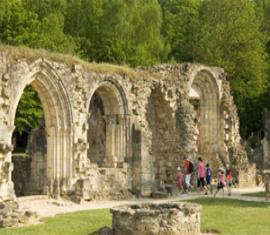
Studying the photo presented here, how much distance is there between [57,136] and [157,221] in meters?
8.15

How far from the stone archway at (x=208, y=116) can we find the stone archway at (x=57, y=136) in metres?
9.23

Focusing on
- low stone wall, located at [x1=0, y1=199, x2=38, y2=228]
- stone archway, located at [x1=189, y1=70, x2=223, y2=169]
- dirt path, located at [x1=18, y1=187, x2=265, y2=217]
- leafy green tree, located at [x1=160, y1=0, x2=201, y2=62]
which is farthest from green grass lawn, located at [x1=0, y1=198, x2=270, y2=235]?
leafy green tree, located at [x1=160, y1=0, x2=201, y2=62]

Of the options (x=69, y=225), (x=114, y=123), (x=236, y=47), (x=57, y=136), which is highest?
(x=236, y=47)

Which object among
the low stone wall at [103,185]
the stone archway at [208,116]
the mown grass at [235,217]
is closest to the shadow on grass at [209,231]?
the mown grass at [235,217]

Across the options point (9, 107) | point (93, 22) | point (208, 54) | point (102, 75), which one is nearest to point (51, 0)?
point (93, 22)

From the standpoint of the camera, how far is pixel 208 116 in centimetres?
2727

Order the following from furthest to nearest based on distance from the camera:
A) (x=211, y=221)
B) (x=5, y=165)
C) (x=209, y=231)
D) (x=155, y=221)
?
1. (x=5, y=165)
2. (x=211, y=221)
3. (x=209, y=231)
4. (x=155, y=221)

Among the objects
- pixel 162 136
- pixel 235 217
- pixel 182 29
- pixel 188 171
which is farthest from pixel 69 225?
pixel 182 29

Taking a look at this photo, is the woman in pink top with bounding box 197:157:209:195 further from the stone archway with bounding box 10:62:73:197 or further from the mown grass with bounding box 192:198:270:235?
the stone archway with bounding box 10:62:73:197

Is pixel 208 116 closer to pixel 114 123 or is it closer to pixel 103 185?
pixel 114 123

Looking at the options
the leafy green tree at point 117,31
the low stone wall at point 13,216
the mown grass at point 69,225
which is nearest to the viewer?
the mown grass at point 69,225

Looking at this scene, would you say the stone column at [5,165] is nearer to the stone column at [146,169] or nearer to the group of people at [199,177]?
the stone column at [146,169]

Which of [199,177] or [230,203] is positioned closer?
[230,203]

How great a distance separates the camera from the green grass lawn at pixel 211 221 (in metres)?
12.4
